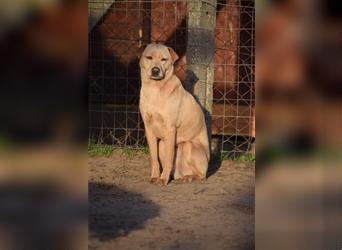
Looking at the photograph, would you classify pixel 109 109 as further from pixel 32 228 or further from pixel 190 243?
pixel 32 228

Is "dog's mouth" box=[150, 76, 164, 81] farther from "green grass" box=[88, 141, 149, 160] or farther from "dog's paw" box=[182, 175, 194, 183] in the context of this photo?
"green grass" box=[88, 141, 149, 160]

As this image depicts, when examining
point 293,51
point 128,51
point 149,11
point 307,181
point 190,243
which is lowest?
point 190,243

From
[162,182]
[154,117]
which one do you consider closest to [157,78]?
[154,117]

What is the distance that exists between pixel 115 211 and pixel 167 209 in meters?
0.43

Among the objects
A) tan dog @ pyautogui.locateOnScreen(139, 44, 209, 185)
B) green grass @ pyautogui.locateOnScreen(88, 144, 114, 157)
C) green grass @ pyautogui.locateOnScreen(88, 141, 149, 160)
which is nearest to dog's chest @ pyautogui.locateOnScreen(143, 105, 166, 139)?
tan dog @ pyautogui.locateOnScreen(139, 44, 209, 185)

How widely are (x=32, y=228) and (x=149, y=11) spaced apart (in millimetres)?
6575

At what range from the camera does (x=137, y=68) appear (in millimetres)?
7535

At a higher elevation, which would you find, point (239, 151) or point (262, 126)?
point (262, 126)

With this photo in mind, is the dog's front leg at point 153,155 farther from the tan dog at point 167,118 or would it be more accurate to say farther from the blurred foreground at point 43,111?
the blurred foreground at point 43,111

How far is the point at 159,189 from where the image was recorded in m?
5.19

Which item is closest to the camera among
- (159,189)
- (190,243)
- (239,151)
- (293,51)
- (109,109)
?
(293,51)

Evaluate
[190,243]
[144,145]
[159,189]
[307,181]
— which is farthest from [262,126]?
[144,145]

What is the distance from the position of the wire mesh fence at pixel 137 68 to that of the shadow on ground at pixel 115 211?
1.98 metres

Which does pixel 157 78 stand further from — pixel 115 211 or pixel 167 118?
pixel 115 211
